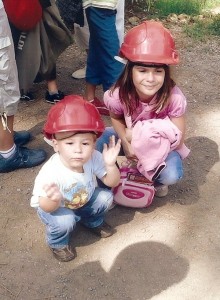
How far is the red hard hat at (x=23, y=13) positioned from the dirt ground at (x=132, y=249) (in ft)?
2.85

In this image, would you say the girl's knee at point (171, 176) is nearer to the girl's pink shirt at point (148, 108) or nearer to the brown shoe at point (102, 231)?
the girl's pink shirt at point (148, 108)

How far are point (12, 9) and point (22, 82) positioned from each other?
67 centimetres

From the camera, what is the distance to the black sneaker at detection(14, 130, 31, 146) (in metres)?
3.58

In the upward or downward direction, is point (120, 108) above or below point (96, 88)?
above

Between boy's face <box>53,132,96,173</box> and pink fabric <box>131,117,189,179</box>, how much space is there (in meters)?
0.46

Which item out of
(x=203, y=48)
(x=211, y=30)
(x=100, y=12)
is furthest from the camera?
(x=211, y=30)

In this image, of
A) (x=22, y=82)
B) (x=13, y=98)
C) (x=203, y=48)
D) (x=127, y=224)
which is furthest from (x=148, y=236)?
(x=203, y=48)

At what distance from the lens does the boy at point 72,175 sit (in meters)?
2.33

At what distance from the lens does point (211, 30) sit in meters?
5.49

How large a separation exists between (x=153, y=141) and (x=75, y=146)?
58 centimetres

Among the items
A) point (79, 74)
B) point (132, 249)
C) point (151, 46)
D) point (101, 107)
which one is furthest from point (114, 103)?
point (79, 74)

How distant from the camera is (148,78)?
2.70 m

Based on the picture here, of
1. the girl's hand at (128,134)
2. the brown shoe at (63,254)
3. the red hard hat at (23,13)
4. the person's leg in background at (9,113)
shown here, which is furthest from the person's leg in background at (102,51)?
the brown shoe at (63,254)

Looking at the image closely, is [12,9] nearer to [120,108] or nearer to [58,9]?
[58,9]
